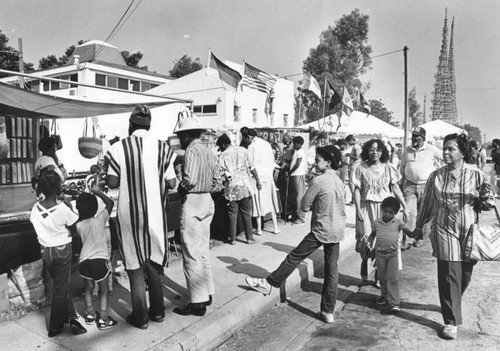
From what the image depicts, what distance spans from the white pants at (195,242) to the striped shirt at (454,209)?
2197 mm

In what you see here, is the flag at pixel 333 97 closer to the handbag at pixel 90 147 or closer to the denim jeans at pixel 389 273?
the handbag at pixel 90 147

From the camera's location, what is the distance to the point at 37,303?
403cm

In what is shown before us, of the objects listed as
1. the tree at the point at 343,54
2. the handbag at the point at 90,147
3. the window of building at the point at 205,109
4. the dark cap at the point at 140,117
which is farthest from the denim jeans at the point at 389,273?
the tree at the point at 343,54

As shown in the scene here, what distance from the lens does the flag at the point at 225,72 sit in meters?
8.33

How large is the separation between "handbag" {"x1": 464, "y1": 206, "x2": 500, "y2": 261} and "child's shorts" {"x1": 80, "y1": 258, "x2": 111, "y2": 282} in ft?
10.7

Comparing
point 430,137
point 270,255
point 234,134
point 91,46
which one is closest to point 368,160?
point 270,255

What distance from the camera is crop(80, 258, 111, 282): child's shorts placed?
3.54 meters

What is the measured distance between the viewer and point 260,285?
181 inches

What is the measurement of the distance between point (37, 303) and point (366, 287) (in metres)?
3.87

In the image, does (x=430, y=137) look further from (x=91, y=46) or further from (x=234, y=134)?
(x=91, y=46)

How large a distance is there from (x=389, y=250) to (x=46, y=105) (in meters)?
Result: 5.16

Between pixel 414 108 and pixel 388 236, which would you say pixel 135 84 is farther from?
pixel 414 108

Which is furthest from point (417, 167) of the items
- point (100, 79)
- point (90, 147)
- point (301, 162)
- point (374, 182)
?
point (100, 79)

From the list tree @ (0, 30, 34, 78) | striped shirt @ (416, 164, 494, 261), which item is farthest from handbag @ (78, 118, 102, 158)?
tree @ (0, 30, 34, 78)
